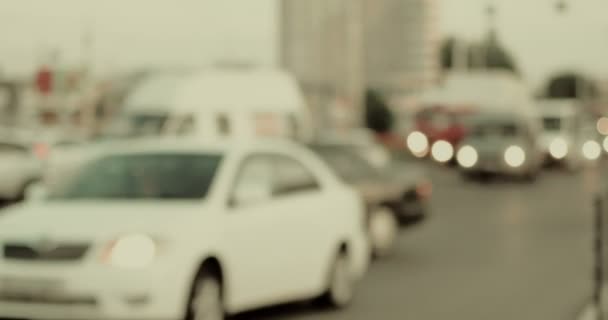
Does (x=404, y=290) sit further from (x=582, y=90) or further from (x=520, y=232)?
(x=582, y=90)

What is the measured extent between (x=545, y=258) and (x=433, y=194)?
51.9 ft

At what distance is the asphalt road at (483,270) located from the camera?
35.0ft

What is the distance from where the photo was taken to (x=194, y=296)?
335 inches

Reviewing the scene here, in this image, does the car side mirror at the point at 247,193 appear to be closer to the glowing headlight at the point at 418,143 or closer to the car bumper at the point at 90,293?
the car bumper at the point at 90,293

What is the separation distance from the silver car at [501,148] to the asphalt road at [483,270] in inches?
417

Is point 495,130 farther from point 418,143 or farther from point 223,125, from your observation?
point 223,125

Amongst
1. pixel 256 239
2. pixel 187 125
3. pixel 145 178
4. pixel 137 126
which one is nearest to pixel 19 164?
pixel 137 126

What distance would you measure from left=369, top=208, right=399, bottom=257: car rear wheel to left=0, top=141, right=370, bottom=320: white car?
3941 mm

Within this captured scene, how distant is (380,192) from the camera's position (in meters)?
15.5

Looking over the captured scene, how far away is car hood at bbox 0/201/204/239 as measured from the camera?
8391 mm

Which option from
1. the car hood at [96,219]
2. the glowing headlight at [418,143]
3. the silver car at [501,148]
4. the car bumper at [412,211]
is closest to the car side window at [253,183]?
the car hood at [96,219]

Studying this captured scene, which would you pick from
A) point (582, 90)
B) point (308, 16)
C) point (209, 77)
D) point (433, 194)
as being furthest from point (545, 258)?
point (582, 90)

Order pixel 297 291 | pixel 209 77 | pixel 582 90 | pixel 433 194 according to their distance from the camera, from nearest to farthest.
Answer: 1. pixel 297 291
2. pixel 209 77
3. pixel 433 194
4. pixel 582 90

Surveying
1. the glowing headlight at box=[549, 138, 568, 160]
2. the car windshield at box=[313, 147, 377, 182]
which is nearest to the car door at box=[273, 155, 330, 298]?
the car windshield at box=[313, 147, 377, 182]
